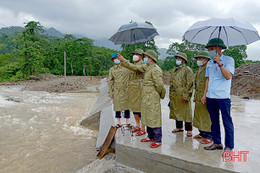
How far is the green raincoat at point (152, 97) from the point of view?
2.93m

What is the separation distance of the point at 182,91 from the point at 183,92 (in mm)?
29

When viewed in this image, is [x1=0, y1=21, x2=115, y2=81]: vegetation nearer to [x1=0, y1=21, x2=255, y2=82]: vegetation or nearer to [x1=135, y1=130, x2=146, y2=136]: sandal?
[x1=0, y1=21, x2=255, y2=82]: vegetation


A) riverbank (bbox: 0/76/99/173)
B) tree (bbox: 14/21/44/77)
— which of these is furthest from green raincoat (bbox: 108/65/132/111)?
tree (bbox: 14/21/44/77)

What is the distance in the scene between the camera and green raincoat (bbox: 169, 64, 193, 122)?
10.7 feet

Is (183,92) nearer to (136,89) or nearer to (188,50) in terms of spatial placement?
(136,89)

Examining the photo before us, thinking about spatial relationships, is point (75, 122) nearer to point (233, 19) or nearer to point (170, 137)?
point (170, 137)

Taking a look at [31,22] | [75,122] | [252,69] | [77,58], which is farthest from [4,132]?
[77,58]

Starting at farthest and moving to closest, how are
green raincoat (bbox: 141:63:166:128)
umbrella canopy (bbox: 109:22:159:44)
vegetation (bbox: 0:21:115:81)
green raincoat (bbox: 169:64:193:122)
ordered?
vegetation (bbox: 0:21:115:81) < umbrella canopy (bbox: 109:22:159:44) < green raincoat (bbox: 169:64:193:122) < green raincoat (bbox: 141:63:166:128)

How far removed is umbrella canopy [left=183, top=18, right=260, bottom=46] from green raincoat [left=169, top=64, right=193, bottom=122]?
0.60m

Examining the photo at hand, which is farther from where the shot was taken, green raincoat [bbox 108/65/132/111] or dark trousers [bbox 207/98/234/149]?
green raincoat [bbox 108/65/132/111]

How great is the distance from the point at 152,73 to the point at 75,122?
17.8 feet

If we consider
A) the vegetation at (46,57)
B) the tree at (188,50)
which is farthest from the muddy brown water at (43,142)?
the tree at (188,50)

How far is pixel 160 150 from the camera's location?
289 cm

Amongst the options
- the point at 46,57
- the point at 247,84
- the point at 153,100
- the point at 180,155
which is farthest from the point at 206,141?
the point at 46,57
